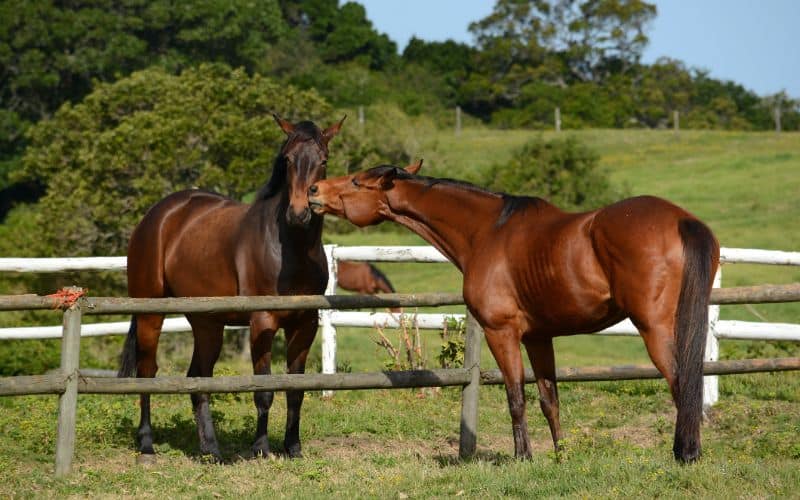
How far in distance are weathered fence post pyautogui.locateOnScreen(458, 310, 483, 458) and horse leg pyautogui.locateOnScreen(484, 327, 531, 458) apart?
865 mm

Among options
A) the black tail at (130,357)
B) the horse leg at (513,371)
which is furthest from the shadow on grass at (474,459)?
the black tail at (130,357)

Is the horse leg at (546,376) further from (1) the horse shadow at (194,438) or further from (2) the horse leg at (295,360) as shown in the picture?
(1) the horse shadow at (194,438)

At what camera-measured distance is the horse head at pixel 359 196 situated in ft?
23.9

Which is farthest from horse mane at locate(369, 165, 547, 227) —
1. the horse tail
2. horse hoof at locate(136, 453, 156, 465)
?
the horse tail

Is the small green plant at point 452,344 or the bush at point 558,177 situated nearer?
the small green plant at point 452,344

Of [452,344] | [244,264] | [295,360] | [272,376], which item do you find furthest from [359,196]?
[452,344]

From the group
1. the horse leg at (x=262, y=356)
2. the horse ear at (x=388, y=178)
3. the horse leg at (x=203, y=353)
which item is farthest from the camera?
the horse leg at (x=203, y=353)

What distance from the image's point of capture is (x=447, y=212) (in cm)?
724

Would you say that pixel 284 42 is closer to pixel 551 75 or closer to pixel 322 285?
pixel 551 75

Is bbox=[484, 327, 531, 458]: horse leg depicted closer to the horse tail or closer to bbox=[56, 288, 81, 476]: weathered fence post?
bbox=[56, 288, 81, 476]: weathered fence post

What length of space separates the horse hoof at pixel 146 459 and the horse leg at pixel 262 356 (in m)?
0.81

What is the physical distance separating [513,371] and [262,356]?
1.99 metres

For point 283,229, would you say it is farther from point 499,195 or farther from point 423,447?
point 423,447

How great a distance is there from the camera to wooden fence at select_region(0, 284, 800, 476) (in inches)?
273
